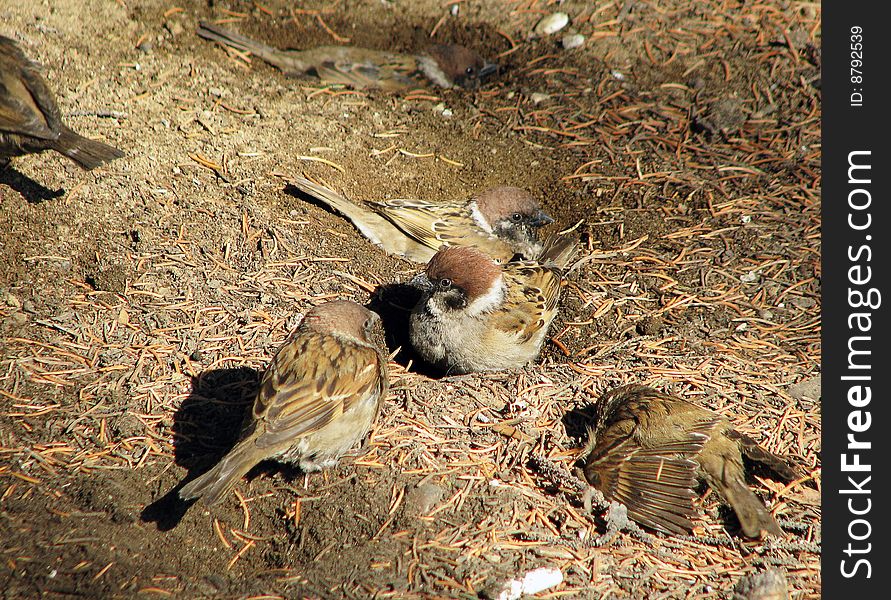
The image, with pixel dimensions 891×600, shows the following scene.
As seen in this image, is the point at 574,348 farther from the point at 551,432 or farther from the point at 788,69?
the point at 788,69

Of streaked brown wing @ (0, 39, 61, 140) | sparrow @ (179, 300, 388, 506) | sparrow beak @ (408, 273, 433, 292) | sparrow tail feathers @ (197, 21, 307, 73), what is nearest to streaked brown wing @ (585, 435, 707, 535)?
sparrow @ (179, 300, 388, 506)

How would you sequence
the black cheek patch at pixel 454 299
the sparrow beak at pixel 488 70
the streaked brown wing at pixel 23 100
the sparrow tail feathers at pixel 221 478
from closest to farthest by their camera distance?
the sparrow tail feathers at pixel 221 478 < the streaked brown wing at pixel 23 100 < the black cheek patch at pixel 454 299 < the sparrow beak at pixel 488 70

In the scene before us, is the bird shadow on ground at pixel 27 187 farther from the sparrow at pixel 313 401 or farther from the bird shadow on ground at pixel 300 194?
the sparrow at pixel 313 401

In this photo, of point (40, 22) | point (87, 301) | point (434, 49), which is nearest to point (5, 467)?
point (87, 301)

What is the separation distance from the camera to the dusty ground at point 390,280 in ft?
11.5

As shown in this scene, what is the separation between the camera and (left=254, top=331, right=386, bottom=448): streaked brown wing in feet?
12.7

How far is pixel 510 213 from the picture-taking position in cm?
590

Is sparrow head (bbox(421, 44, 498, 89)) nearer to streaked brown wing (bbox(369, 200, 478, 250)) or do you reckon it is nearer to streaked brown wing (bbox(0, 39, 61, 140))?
streaked brown wing (bbox(369, 200, 478, 250))

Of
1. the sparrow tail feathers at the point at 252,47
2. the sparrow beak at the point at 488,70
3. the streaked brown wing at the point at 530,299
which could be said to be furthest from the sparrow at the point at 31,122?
the sparrow beak at the point at 488,70

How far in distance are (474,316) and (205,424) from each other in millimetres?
2044

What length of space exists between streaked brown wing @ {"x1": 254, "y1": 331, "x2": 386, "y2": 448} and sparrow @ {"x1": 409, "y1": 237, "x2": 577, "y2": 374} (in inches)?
35.8

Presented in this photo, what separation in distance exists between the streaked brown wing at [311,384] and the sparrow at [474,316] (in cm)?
91

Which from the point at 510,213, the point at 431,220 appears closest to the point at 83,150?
the point at 431,220

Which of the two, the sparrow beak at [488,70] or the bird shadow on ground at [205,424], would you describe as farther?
the sparrow beak at [488,70]
